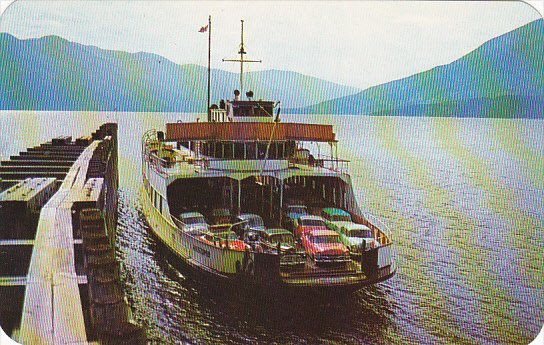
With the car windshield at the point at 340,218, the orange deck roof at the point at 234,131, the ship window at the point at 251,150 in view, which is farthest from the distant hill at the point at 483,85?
the car windshield at the point at 340,218

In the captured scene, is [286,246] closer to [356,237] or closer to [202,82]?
[356,237]

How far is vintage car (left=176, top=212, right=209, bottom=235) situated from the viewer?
1415 centimetres

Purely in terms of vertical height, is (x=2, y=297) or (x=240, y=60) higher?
(x=240, y=60)

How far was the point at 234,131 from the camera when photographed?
53.0 ft

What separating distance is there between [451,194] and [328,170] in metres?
12.6

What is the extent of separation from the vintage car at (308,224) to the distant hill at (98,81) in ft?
10.6

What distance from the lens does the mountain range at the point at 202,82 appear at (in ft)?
34.0

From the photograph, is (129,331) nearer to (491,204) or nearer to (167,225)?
(167,225)

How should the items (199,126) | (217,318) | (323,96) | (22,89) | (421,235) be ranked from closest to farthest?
(22,89)
(217,318)
(323,96)
(199,126)
(421,235)

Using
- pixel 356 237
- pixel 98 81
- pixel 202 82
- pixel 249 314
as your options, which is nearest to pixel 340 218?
pixel 356 237

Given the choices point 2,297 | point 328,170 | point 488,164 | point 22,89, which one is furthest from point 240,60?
point 488,164

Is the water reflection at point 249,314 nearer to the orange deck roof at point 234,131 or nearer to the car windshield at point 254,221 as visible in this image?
the car windshield at point 254,221

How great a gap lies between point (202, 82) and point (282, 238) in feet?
35.6

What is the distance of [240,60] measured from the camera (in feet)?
59.1
